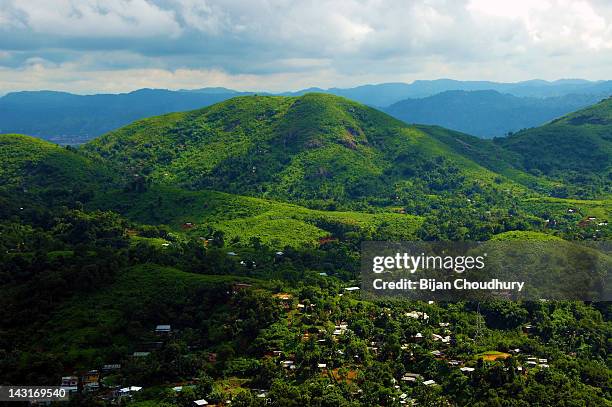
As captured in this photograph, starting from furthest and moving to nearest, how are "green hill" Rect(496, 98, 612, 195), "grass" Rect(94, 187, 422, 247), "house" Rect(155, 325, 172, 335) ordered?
"green hill" Rect(496, 98, 612, 195) < "grass" Rect(94, 187, 422, 247) < "house" Rect(155, 325, 172, 335)

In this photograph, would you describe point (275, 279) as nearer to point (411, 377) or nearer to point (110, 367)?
point (110, 367)

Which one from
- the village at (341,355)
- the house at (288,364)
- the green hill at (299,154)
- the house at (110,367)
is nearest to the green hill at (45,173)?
the green hill at (299,154)

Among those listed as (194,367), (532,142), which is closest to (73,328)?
(194,367)

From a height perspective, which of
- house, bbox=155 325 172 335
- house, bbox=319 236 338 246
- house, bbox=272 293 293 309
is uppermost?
house, bbox=272 293 293 309

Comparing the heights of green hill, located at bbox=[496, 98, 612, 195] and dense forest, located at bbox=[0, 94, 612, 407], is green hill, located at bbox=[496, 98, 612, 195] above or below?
above

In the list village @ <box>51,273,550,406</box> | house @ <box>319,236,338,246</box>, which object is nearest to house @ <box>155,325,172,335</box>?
village @ <box>51,273,550,406</box>

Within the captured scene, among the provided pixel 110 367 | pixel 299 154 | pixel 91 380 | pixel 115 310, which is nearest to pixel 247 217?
pixel 299 154

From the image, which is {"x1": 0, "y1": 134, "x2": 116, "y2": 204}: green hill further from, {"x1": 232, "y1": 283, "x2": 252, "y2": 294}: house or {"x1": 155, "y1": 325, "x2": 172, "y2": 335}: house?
{"x1": 155, "y1": 325, "x2": 172, "y2": 335}: house
